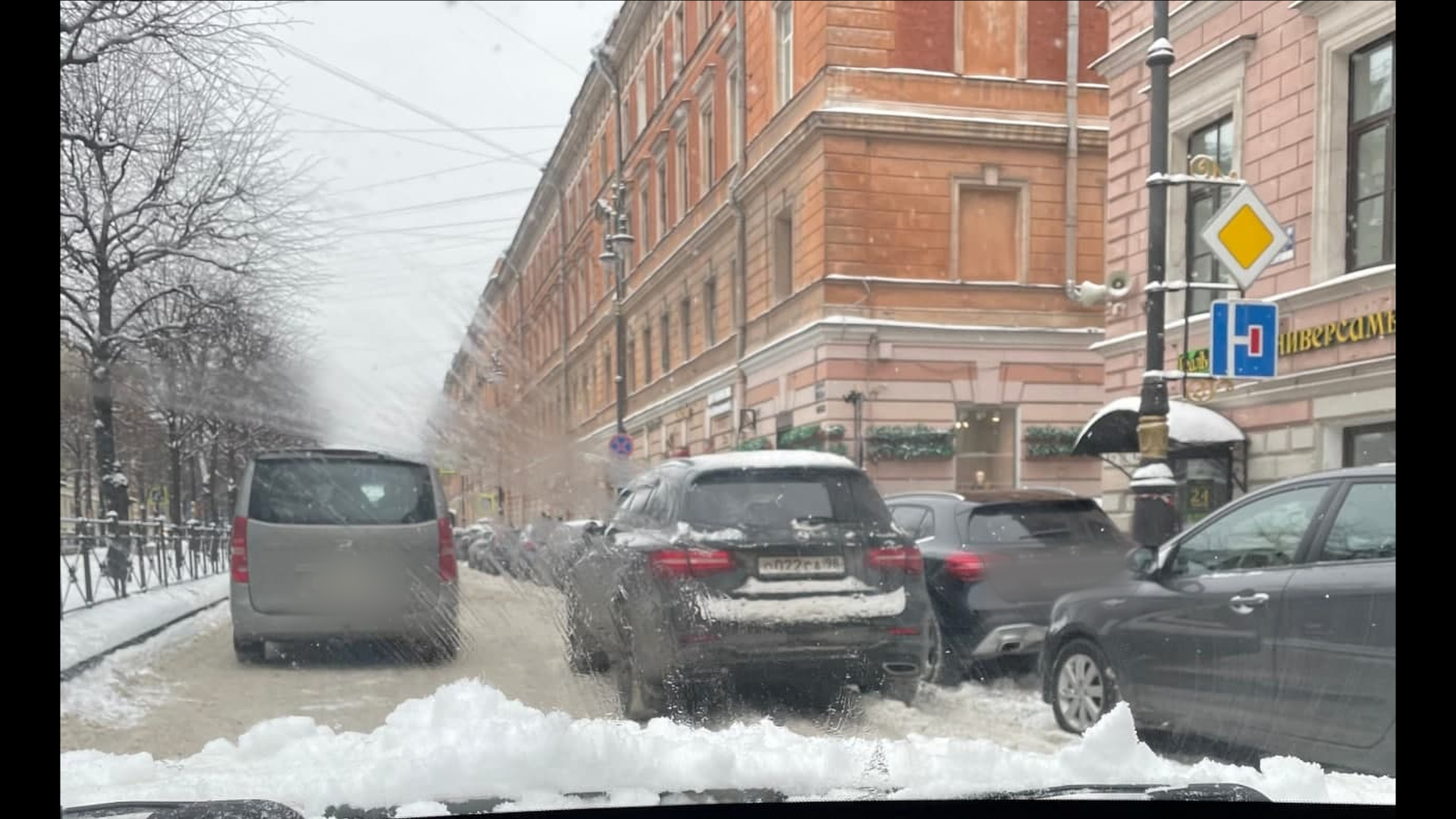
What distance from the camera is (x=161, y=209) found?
3637 mm

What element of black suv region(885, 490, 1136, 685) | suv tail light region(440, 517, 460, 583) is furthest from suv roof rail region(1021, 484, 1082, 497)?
suv tail light region(440, 517, 460, 583)

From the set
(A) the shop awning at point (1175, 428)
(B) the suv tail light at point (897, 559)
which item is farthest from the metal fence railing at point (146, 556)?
(A) the shop awning at point (1175, 428)

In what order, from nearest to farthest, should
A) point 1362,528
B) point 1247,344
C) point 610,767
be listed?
point 610,767
point 1362,528
point 1247,344

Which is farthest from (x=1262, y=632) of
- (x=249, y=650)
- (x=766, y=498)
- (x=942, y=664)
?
(x=249, y=650)

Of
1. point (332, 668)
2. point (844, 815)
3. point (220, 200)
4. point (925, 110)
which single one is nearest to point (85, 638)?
point (332, 668)

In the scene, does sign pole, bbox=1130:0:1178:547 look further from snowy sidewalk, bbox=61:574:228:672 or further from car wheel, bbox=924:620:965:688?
snowy sidewalk, bbox=61:574:228:672

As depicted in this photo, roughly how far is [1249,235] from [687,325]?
350cm

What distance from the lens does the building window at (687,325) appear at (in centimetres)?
526

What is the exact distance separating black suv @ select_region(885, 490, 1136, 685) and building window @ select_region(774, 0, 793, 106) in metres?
2.58

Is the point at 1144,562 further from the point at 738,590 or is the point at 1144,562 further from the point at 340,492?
the point at 340,492

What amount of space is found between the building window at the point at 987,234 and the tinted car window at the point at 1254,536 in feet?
10.6

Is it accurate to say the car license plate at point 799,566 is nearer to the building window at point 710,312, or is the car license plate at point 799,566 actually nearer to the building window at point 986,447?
the building window at point 710,312
